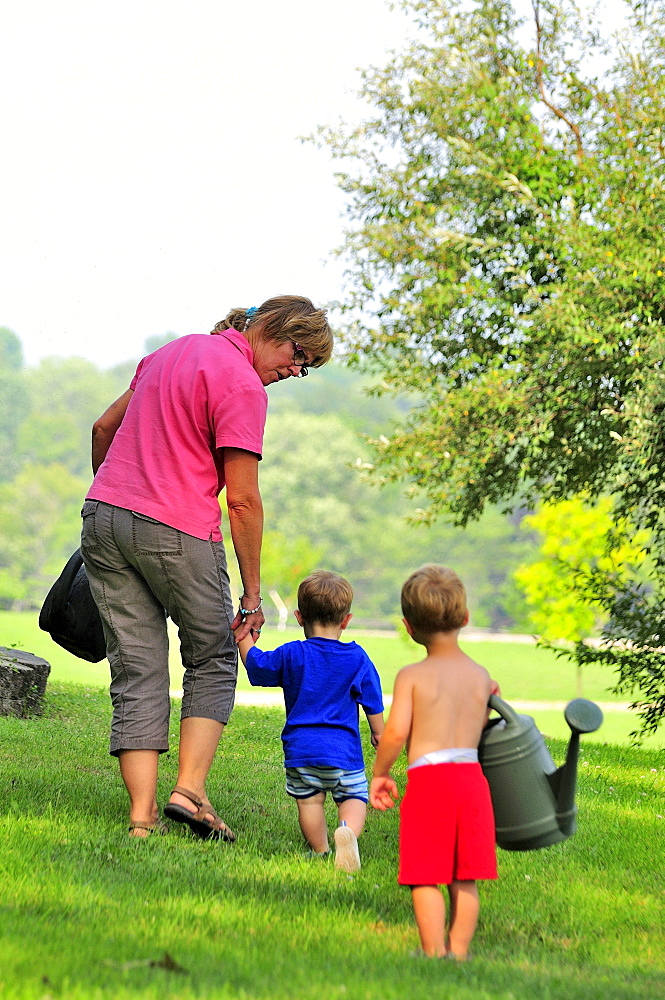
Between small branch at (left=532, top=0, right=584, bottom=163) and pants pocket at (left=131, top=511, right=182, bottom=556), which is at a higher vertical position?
small branch at (left=532, top=0, right=584, bottom=163)

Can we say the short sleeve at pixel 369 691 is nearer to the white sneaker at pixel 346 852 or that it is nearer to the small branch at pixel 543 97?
the white sneaker at pixel 346 852

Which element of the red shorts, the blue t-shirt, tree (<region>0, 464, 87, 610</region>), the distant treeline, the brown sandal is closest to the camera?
the red shorts

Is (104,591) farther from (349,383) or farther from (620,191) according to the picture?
(349,383)

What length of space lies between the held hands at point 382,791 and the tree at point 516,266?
6.45 m

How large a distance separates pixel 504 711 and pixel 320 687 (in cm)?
129

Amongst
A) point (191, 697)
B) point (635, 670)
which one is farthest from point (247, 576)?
point (635, 670)

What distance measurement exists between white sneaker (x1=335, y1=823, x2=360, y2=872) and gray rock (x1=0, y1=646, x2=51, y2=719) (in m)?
5.34

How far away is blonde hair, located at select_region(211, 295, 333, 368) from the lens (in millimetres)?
4344

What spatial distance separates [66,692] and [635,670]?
18.7 ft

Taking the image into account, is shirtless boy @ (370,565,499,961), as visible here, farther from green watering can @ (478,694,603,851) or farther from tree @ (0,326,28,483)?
tree @ (0,326,28,483)

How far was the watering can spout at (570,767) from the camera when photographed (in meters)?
3.15

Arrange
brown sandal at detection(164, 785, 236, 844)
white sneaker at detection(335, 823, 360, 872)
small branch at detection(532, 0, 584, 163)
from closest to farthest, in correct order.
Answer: white sneaker at detection(335, 823, 360, 872) → brown sandal at detection(164, 785, 236, 844) → small branch at detection(532, 0, 584, 163)

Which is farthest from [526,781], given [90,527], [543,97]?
[543,97]

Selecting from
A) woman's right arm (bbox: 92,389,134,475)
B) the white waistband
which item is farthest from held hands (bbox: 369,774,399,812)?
woman's right arm (bbox: 92,389,134,475)
